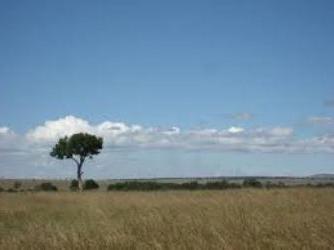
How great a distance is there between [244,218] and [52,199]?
1070 inches

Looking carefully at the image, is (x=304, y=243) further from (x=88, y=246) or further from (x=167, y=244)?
(x=88, y=246)

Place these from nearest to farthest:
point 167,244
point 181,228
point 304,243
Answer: point 304,243, point 167,244, point 181,228

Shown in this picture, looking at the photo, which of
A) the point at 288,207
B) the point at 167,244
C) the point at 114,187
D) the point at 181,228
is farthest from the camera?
the point at 114,187

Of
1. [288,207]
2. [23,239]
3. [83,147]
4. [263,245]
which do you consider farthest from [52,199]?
[83,147]

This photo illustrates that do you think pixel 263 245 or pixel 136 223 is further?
pixel 136 223

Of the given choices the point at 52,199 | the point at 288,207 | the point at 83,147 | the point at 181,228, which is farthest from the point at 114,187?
the point at 181,228

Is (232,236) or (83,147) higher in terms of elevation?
(83,147)

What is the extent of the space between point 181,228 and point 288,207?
5021mm

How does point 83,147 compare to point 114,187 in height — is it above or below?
above

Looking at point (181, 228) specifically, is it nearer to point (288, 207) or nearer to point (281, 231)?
point (281, 231)

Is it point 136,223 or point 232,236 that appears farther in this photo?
point 136,223

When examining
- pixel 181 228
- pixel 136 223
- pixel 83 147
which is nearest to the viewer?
pixel 181 228

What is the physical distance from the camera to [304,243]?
7332 mm

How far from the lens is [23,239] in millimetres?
9305
